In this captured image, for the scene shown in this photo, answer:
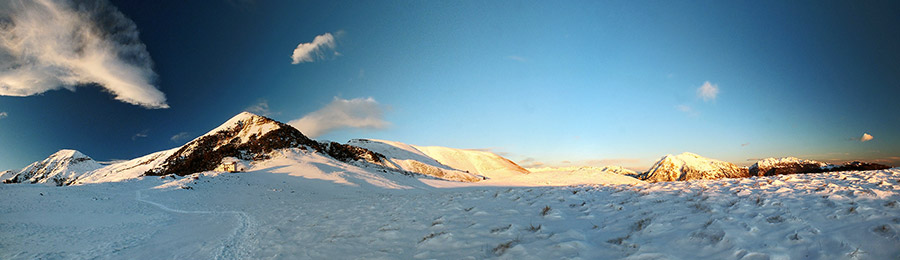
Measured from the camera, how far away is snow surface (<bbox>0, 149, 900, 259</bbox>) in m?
4.54

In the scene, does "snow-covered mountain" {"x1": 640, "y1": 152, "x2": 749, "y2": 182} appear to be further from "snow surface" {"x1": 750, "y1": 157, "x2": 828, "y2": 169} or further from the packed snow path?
the packed snow path

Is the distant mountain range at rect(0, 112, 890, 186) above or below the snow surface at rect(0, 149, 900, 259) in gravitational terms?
above

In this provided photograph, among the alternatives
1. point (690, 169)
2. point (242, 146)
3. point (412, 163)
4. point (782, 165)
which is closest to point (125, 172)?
point (242, 146)

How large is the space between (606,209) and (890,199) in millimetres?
4551

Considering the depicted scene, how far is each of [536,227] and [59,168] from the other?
125792 millimetres

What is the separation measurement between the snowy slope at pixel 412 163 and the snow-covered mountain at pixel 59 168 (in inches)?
2623

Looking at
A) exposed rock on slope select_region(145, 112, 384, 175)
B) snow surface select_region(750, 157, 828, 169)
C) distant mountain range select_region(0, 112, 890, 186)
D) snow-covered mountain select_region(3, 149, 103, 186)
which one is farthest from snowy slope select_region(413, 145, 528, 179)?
snow surface select_region(750, 157, 828, 169)

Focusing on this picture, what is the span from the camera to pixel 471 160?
8350 cm

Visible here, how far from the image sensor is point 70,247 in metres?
7.94

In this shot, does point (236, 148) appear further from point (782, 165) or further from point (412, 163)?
point (782, 165)

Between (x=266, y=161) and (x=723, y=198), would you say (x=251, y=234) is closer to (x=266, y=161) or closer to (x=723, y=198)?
(x=723, y=198)

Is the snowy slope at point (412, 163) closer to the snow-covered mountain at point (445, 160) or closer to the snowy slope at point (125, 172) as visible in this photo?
the snow-covered mountain at point (445, 160)

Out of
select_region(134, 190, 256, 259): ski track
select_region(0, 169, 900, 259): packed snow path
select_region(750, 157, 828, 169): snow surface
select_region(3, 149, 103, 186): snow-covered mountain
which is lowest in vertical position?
select_region(134, 190, 256, 259): ski track

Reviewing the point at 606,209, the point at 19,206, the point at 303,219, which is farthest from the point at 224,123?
the point at 606,209
